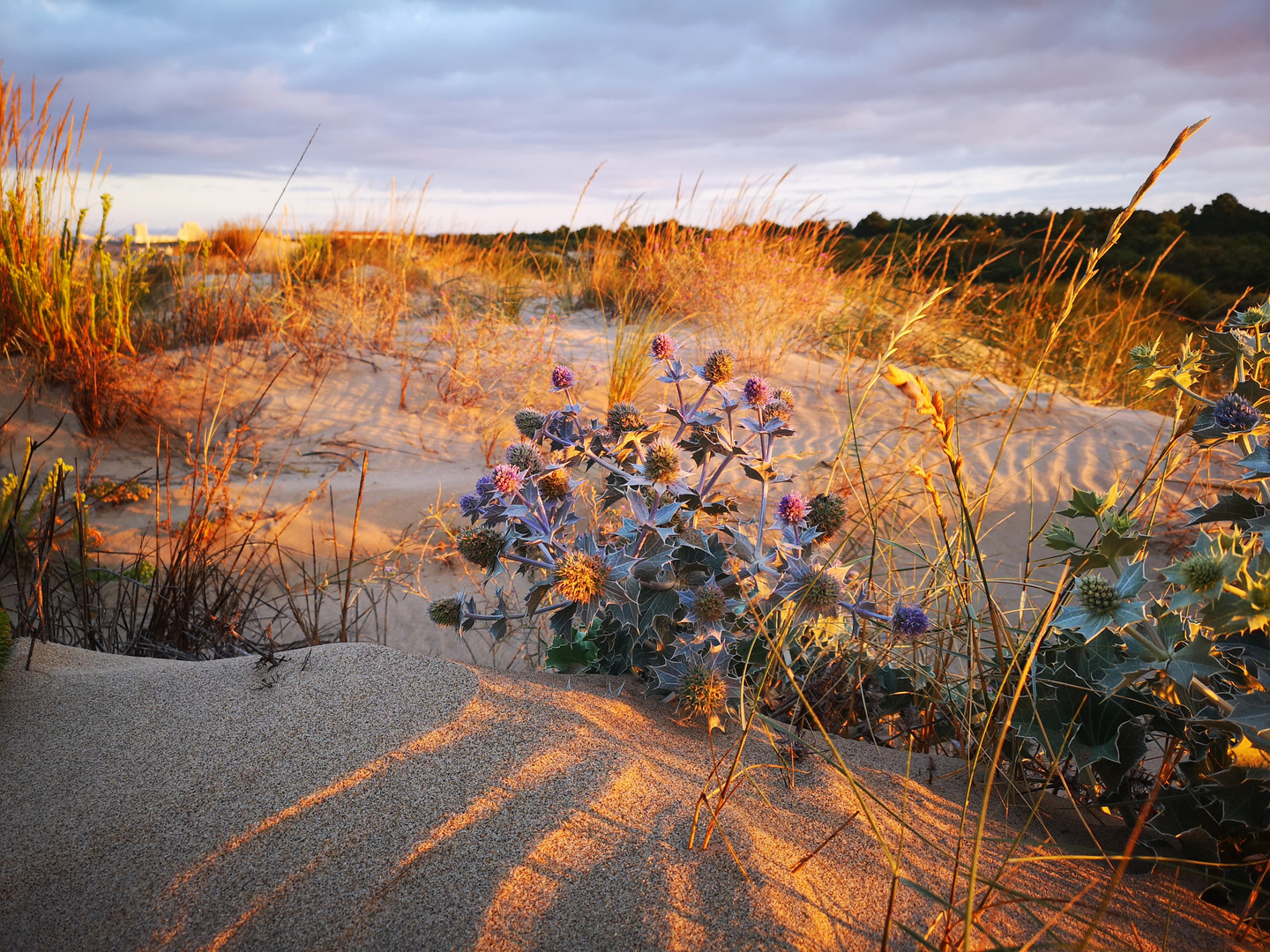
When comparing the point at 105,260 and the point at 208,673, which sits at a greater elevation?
the point at 105,260

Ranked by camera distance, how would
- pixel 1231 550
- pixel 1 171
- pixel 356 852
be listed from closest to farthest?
pixel 1231 550, pixel 356 852, pixel 1 171

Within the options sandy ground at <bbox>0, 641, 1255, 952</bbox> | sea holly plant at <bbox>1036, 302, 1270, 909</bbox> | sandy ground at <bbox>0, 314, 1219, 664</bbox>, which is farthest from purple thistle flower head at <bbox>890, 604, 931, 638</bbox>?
sandy ground at <bbox>0, 314, 1219, 664</bbox>

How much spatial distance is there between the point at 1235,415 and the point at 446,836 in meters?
1.51

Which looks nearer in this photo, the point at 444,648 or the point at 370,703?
the point at 370,703

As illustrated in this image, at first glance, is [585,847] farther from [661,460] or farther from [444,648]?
[444,648]

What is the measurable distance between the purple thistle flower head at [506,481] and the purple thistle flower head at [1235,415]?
1.31 meters

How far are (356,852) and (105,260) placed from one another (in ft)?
15.7

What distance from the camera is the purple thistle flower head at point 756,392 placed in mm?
1662

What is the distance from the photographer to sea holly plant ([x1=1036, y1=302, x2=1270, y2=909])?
94 cm

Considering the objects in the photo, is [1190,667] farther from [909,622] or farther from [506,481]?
[506,481]

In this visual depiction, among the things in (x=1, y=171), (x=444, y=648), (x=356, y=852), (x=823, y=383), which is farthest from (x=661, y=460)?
(x=1, y=171)

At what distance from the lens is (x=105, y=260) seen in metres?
4.35

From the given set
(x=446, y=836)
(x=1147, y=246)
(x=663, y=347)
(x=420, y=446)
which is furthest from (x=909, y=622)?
(x=1147, y=246)

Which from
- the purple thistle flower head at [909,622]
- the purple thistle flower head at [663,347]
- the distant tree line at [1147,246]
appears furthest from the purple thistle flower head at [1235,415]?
the distant tree line at [1147,246]
